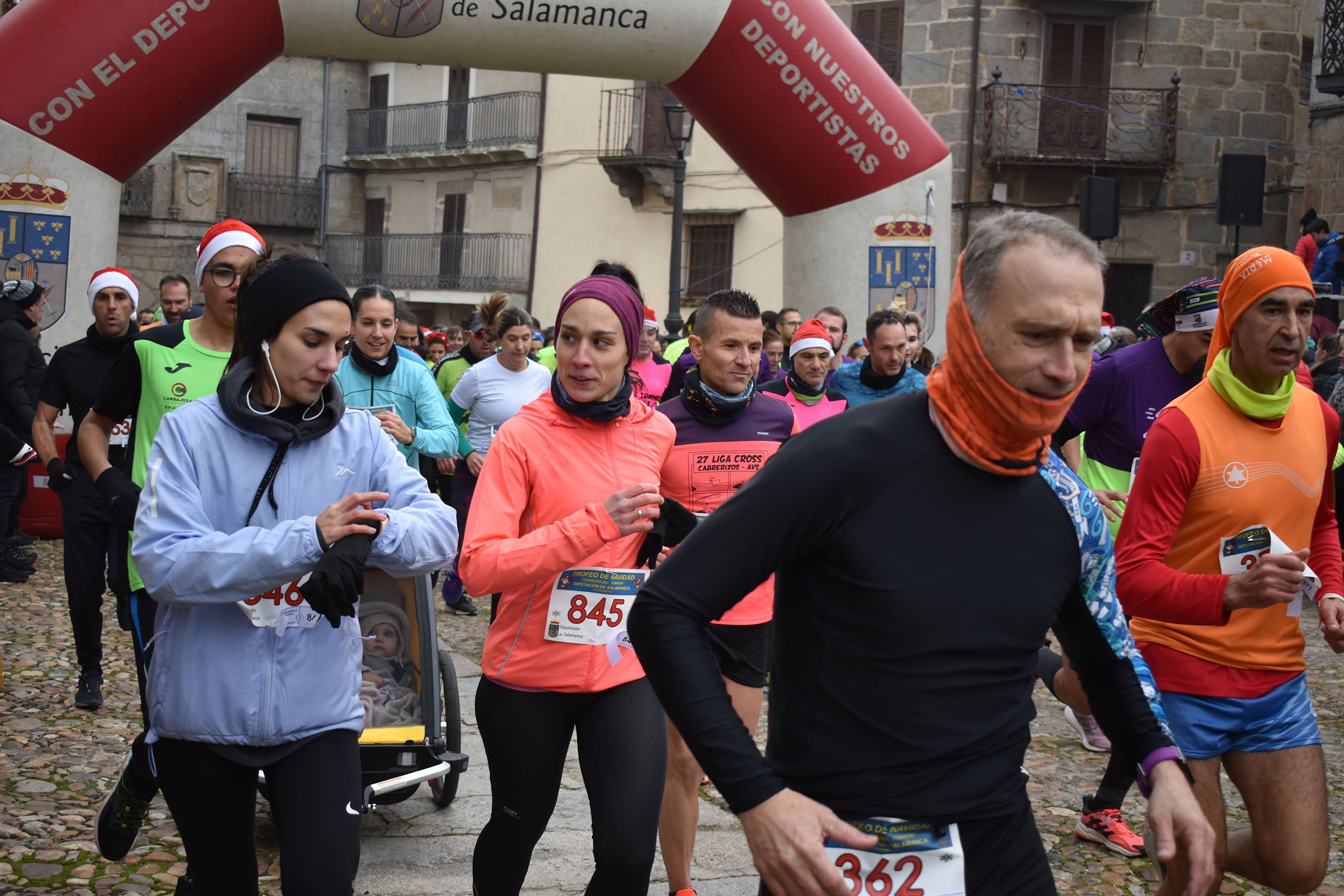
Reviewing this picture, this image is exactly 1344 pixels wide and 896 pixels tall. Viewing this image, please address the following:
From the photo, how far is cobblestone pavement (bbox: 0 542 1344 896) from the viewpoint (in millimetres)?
4527

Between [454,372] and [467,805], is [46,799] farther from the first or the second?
[454,372]

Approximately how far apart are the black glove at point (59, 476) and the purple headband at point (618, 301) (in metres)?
2.90

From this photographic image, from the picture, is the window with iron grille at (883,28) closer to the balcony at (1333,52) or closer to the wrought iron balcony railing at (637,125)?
the wrought iron balcony railing at (637,125)

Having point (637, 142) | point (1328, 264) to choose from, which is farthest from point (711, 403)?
point (637, 142)

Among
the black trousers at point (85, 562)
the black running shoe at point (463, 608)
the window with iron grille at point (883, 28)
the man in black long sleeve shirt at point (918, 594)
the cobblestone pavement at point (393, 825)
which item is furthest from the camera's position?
the window with iron grille at point (883, 28)

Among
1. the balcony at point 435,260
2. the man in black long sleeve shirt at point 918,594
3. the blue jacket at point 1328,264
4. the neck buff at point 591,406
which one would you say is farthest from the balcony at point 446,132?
the man in black long sleeve shirt at point 918,594

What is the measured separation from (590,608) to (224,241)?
1.99 metres

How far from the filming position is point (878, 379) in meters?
7.64

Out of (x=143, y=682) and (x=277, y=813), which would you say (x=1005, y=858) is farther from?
(x=143, y=682)

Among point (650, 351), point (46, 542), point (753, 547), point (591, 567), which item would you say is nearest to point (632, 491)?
point (591, 567)

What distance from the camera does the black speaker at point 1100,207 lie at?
59.2ft

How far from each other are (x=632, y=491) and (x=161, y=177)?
36.0 m

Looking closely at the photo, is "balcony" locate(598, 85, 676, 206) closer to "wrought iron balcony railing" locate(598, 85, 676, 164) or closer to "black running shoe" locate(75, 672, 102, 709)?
"wrought iron balcony railing" locate(598, 85, 676, 164)

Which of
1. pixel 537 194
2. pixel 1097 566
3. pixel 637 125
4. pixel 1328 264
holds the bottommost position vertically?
pixel 1097 566
